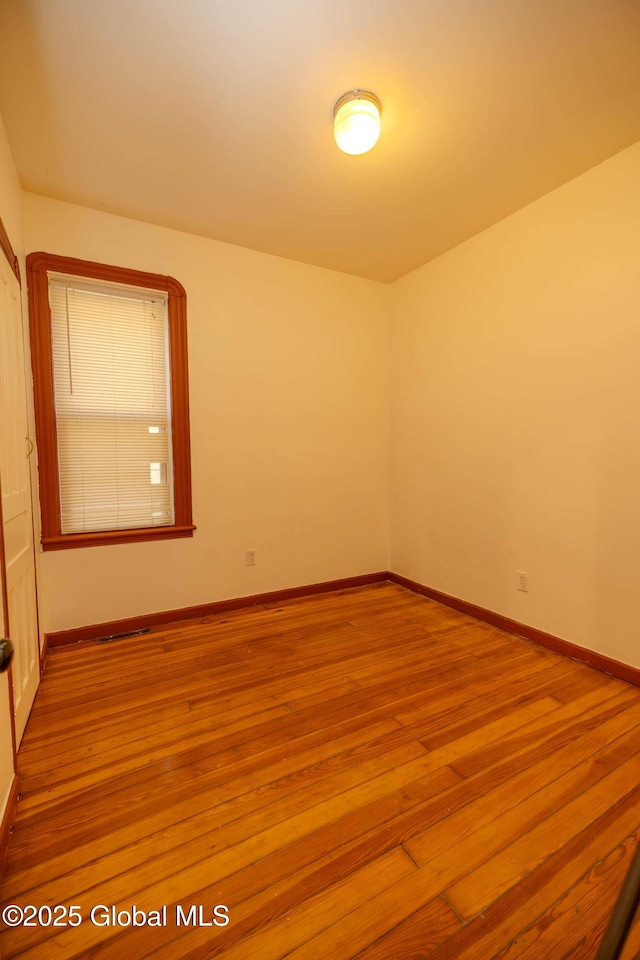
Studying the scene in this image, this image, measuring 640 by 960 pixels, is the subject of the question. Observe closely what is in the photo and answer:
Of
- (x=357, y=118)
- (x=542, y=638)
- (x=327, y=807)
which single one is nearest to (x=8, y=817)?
(x=327, y=807)

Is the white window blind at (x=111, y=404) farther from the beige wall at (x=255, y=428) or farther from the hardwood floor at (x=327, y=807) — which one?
the hardwood floor at (x=327, y=807)

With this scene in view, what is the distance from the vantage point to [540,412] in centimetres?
252

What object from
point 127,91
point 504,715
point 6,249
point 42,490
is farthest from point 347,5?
point 504,715

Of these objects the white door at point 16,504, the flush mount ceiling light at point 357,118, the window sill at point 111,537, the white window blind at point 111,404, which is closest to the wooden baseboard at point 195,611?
the white door at point 16,504

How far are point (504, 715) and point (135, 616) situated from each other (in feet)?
7.83

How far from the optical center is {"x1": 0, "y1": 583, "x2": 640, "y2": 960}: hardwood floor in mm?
1030

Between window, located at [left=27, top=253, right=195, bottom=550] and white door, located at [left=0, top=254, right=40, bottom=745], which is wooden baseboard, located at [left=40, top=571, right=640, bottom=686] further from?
window, located at [left=27, top=253, right=195, bottom=550]

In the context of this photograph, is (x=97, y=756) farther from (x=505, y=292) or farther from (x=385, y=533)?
(x=505, y=292)

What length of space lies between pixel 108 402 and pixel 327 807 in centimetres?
259

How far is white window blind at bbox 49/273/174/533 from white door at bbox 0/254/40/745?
411mm

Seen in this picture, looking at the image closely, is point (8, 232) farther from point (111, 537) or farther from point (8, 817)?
point (8, 817)

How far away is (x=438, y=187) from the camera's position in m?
2.35

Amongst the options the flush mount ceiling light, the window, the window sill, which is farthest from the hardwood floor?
the flush mount ceiling light

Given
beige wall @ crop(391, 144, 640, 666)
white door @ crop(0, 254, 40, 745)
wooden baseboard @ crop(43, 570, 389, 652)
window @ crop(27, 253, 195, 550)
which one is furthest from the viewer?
wooden baseboard @ crop(43, 570, 389, 652)
